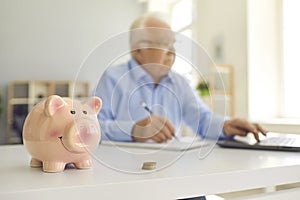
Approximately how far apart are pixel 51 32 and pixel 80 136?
426 cm

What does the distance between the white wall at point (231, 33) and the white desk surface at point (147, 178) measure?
197cm

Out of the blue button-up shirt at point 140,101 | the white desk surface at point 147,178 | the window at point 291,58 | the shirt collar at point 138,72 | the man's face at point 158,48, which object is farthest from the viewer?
the window at point 291,58

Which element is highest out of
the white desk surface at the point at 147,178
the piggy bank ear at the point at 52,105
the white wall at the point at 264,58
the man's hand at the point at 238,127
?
the white wall at the point at 264,58

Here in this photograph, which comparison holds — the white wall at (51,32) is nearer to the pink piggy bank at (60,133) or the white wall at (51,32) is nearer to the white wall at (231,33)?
the white wall at (231,33)

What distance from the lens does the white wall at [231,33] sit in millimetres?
2430

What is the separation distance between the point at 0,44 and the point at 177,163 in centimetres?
419

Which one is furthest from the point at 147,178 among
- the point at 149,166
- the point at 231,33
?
the point at 231,33

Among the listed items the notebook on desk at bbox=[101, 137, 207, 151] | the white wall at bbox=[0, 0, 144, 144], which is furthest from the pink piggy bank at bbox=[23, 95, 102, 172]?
the white wall at bbox=[0, 0, 144, 144]

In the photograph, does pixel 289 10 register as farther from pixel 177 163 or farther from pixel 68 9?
pixel 68 9

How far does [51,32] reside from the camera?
14.3ft

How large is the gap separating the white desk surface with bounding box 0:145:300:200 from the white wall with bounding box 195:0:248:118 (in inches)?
77.6

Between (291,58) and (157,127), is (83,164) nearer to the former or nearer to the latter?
(157,127)

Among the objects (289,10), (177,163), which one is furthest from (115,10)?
(177,163)

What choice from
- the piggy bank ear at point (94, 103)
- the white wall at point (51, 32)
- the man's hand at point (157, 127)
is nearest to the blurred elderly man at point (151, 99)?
the man's hand at point (157, 127)
